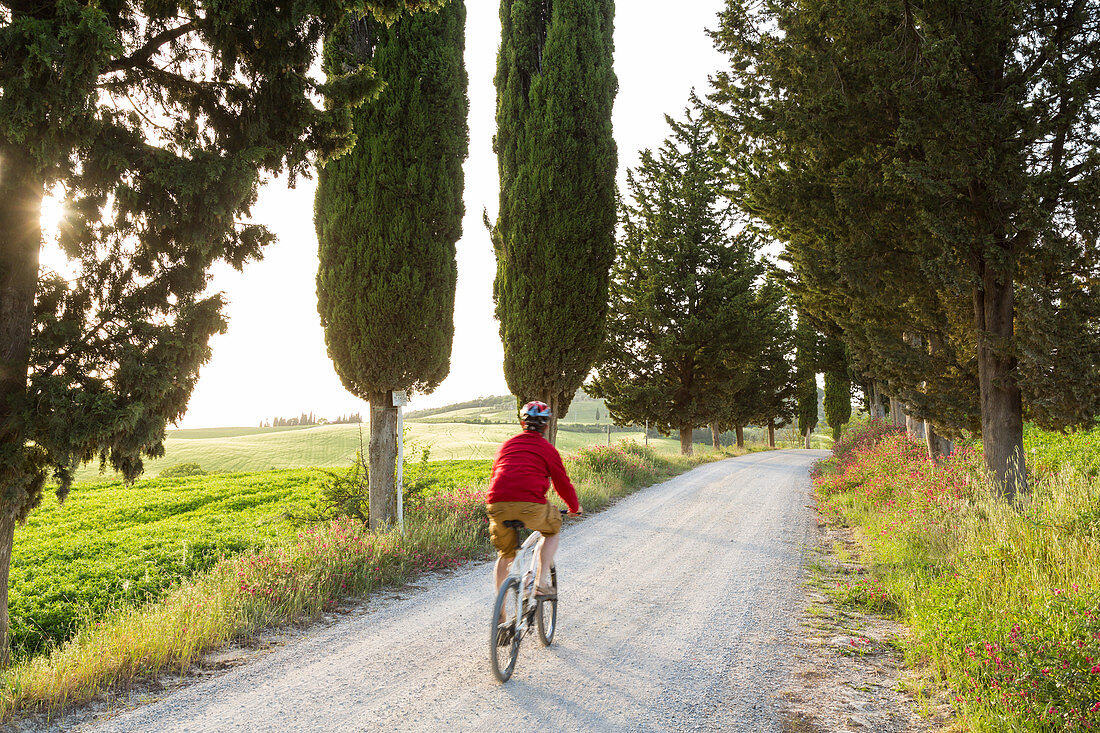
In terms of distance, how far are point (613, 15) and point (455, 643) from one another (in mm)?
15862

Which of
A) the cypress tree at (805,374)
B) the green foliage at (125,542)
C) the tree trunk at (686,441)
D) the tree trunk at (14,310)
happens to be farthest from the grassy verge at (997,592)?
the tree trunk at (686,441)

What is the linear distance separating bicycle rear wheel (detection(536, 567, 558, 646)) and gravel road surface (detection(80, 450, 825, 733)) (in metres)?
0.13

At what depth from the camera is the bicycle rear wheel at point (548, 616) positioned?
182 inches

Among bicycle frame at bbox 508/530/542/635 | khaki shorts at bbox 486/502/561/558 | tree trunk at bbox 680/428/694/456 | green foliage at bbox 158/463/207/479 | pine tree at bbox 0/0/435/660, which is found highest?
pine tree at bbox 0/0/435/660

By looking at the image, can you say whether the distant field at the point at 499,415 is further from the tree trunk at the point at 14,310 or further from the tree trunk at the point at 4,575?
the tree trunk at the point at 14,310

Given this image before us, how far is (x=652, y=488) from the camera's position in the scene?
14.8m

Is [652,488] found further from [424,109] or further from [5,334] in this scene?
[5,334]

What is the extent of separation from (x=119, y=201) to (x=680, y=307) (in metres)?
23.9

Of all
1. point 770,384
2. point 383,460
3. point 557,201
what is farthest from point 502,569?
point 770,384

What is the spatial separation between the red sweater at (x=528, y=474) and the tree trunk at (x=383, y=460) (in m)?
5.20

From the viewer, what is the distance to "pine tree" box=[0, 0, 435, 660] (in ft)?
12.4

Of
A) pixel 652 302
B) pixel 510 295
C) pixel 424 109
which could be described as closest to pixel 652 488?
pixel 510 295

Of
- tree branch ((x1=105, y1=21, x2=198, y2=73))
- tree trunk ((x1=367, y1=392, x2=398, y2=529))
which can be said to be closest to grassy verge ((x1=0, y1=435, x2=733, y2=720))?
tree trunk ((x1=367, y1=392, x2=398, y2=529))

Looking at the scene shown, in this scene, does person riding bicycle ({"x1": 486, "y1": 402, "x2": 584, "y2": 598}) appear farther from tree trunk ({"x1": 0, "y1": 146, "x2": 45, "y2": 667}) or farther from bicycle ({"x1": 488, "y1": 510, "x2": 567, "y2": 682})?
tree trunk ({"x1": 0, "y1": 146, "x2": 45, "y2": 667})
